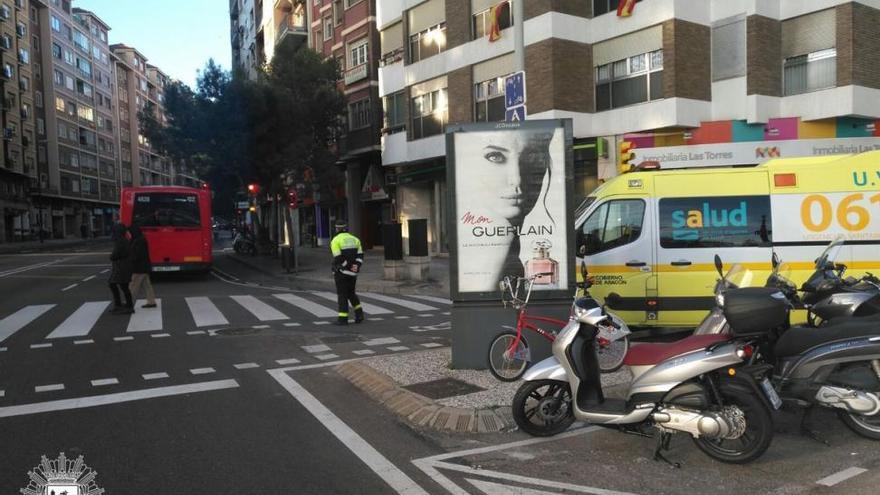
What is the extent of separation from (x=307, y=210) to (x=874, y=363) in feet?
130

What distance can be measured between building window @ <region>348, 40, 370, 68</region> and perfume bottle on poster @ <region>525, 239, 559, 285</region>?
84.2ft

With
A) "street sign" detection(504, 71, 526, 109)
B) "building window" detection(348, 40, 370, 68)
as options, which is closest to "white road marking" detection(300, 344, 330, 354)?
"street sign" detection(504, 71, 526, 109)

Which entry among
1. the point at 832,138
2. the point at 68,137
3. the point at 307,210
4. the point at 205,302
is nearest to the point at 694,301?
the point at 205,302

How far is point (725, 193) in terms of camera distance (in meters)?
8.20

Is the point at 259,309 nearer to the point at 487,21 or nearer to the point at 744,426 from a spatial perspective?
the point at 744,426

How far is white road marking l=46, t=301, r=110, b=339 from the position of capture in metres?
9.66

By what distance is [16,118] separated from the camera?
59.3m

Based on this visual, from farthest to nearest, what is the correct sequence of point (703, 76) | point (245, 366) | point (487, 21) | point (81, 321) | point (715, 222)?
point (487, 21)
point (703, 76)
point (81, 321)
point (715, 222)
point (245, 366)

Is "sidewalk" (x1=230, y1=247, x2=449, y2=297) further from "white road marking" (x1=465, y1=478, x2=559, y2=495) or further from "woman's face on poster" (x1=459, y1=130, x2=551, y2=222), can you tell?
"white road marking" (x1=465, y1=478, x2=559, y2=495)

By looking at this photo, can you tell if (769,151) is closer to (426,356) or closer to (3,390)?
(426,356)

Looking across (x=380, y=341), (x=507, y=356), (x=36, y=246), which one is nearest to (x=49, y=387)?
(x=380, y=341)

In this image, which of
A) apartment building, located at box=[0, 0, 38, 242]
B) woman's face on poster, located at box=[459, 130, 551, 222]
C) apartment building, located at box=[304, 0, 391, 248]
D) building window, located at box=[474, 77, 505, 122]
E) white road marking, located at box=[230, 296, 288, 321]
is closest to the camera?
woman's face on poster, located at box=[459, 130, 551, 222]

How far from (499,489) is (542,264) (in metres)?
3.08

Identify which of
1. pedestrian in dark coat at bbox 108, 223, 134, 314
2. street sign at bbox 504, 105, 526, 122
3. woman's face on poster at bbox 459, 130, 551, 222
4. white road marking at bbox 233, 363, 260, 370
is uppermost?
street sign at bbox 504, 105, 526, 122
